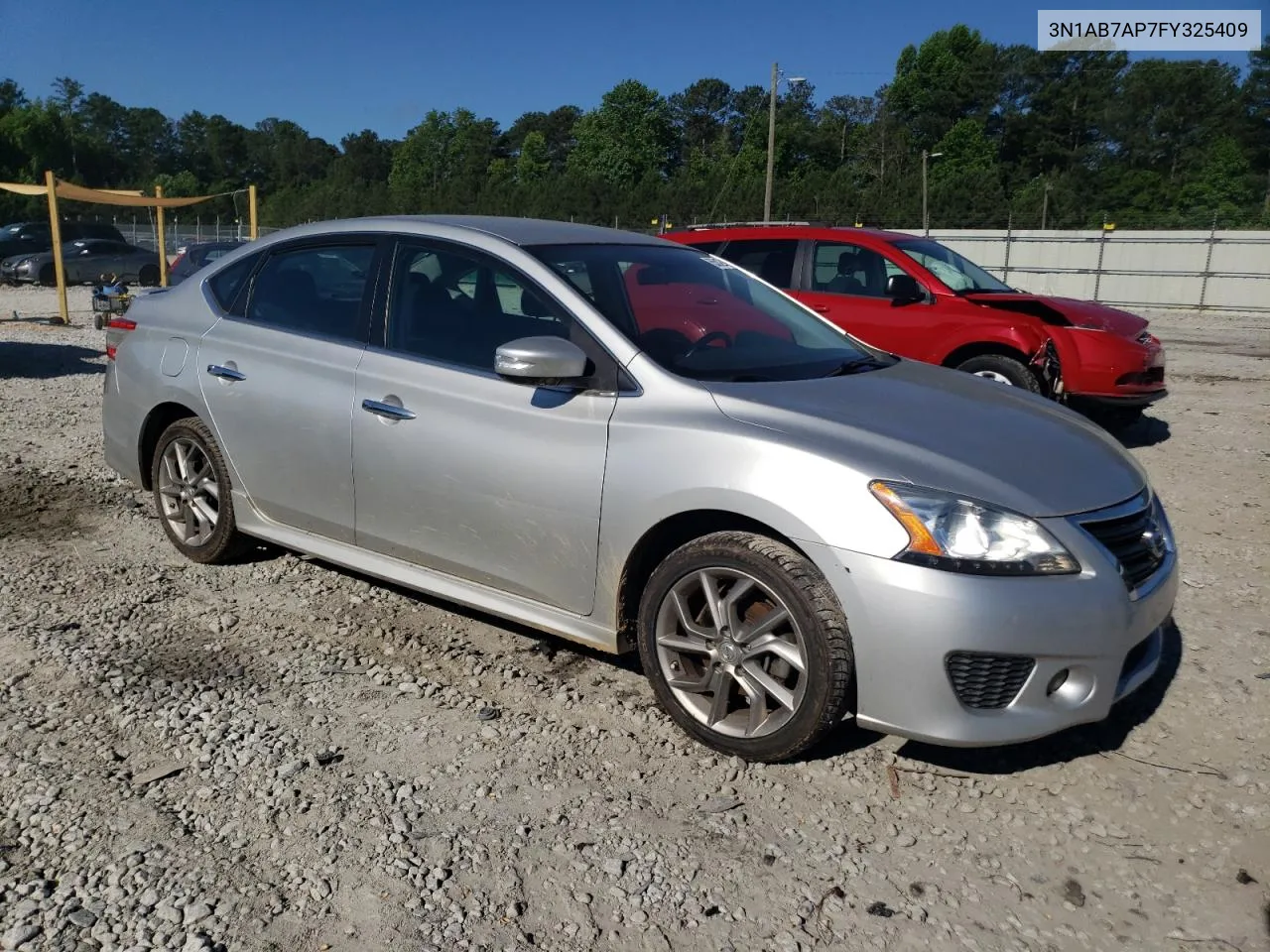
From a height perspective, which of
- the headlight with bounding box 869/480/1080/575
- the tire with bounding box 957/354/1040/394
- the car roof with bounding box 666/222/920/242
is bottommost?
the tire with bounding box 957/354/1040/394

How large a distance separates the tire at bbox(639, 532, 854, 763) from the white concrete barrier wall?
86.4 feet

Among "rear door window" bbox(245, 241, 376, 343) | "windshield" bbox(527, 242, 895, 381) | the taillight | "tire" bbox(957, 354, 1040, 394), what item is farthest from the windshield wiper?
"tire" bbox(957, 354, 1040, 394)

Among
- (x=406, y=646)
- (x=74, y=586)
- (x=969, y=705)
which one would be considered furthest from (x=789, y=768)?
(x=74, y=586)

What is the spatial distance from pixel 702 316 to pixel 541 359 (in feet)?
2.72

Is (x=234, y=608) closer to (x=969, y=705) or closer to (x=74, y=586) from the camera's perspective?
(x=74, y=586)

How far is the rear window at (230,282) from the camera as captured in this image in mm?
4816

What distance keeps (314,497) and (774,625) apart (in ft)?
6.83

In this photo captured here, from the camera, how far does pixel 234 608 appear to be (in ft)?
14.7

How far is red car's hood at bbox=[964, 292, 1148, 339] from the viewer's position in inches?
332

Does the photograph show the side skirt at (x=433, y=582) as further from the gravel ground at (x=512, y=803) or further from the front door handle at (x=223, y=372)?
the front door handle at (x=223, y=372)

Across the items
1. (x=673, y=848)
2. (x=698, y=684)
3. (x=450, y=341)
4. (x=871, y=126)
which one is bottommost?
(x=673, y=848)

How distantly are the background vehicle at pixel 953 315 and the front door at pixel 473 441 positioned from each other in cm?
534

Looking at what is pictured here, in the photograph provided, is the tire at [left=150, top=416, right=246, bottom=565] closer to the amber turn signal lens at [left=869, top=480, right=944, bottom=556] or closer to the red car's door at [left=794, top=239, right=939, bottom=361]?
the amber turn signal lens at [left=869, top=480, right=944, bottom=556]

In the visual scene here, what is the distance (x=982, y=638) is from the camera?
2.86m
